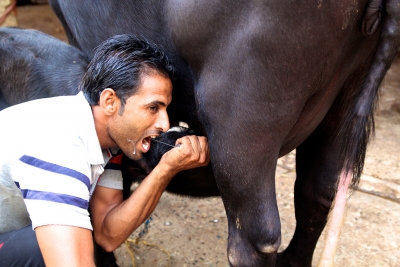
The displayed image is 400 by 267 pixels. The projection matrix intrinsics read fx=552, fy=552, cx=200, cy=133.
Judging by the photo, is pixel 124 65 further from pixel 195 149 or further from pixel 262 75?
pixel 262 75

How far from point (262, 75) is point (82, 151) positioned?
2.04ft

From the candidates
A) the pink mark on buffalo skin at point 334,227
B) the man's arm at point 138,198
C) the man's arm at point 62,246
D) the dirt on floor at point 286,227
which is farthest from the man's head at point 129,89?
the dirt on floor at point 286,227

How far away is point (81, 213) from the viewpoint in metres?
1.62

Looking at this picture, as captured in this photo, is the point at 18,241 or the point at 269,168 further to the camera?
the point at 18,241

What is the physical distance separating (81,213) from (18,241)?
424 millimetres

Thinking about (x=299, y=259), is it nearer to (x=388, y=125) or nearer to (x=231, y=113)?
(x=231, y=113)

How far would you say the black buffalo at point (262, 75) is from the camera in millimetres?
1466

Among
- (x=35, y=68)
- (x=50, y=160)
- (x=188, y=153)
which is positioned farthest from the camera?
(x=35, y=68)

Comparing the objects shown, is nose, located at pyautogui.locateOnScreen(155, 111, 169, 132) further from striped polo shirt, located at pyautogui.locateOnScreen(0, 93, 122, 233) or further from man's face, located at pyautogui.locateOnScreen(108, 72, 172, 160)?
striped polo shirt, located at pyautogui.locateOnScreen(0, 93, 122, 233)

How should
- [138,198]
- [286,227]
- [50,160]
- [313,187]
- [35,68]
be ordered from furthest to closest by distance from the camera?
[286,227] → [35,68] → [313,187] → [138,198] → [50,160]

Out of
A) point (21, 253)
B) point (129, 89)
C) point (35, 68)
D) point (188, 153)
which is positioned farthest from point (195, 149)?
point (35, 68)

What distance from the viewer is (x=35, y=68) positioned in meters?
2.53

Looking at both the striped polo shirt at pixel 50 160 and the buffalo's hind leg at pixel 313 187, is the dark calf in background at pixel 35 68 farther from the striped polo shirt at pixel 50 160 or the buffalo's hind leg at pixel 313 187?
the buffalo's hind leg at pixel 313 187

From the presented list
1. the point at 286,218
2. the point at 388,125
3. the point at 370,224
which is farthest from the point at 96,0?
the point at 388,125
